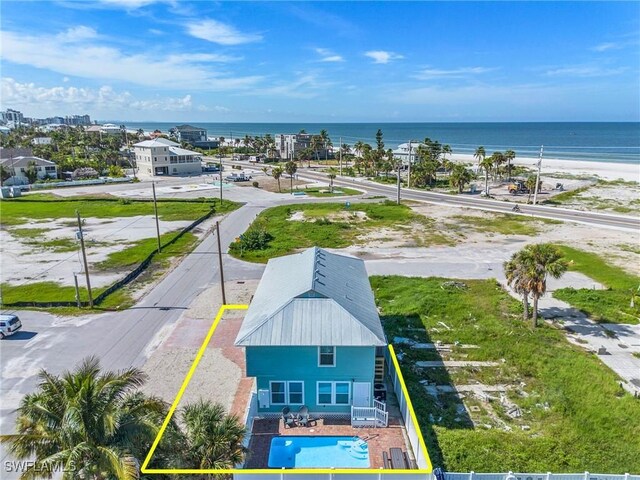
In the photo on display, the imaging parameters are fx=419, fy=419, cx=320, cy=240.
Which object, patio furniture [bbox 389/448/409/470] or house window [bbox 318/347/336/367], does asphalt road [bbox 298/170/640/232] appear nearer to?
house window [bbox 318/347/336/367]

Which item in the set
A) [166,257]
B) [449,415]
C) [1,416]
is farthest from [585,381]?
[166,257]

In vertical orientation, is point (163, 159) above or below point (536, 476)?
above

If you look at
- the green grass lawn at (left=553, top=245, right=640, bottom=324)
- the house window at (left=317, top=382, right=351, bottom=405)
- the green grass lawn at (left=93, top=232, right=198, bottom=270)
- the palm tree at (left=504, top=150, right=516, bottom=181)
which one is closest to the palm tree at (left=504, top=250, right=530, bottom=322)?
the green grass lawn at (left=553, top=245, right=640, bottom=324)

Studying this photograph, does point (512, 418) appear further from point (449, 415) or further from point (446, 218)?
point (446, 218)

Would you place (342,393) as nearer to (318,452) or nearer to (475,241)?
(318,452)

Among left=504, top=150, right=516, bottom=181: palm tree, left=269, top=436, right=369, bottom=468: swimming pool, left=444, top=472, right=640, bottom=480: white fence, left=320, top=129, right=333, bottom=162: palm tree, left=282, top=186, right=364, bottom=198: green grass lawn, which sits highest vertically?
left=320, top=129, right=333, bottom=162: palm tree

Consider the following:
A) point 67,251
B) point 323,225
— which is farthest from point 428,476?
point 67,251
